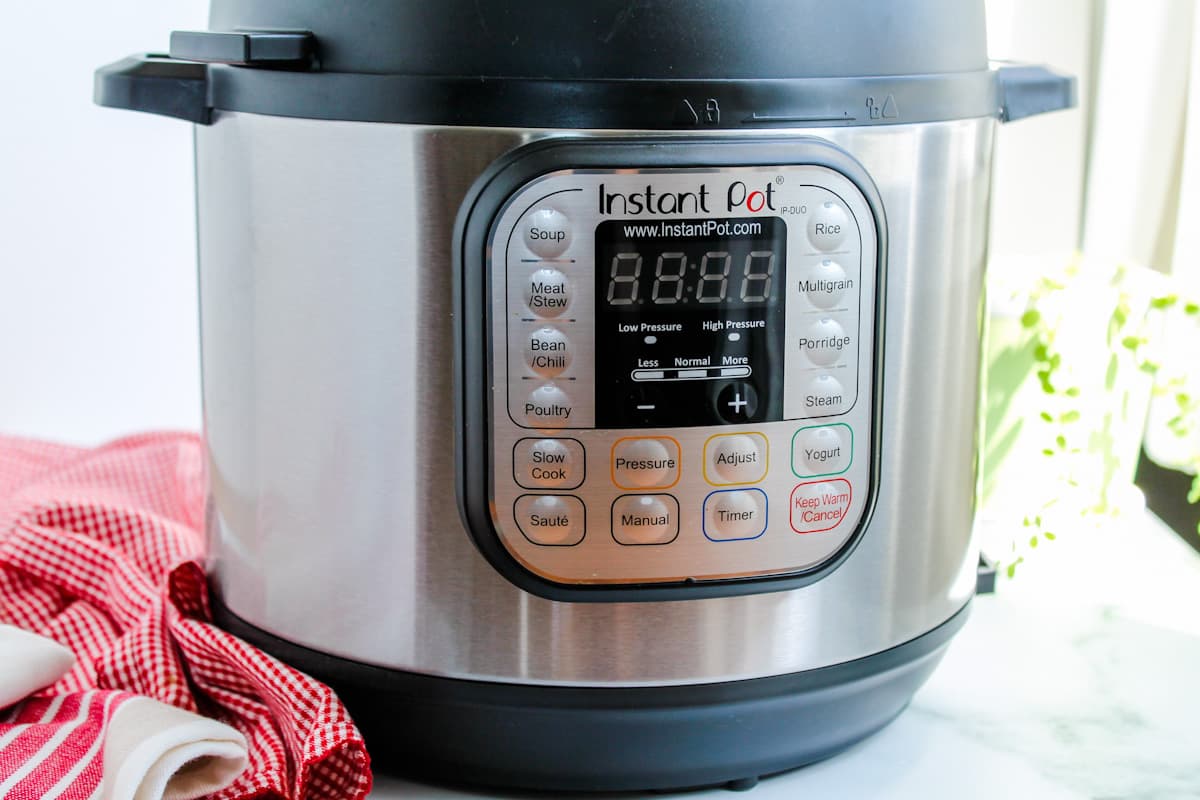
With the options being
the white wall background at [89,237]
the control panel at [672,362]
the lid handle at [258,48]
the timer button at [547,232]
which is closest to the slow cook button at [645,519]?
the control panel at [672,362]

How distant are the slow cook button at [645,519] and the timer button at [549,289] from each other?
0.08 m

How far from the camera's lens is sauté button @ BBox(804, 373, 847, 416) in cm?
54

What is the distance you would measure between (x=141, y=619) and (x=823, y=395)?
37 cm

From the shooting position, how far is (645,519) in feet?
1.75

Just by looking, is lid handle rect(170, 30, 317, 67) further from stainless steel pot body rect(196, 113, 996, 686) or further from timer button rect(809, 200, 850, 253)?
timer button rect(809, 200, 850, 253)

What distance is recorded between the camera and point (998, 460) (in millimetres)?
868

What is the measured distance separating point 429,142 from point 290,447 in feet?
0.48

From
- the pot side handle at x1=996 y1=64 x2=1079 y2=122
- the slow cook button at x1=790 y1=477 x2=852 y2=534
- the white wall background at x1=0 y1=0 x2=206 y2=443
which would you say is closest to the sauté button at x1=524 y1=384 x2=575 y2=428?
the slow cook button at x1=790 y1=477 x2=852 y2=534

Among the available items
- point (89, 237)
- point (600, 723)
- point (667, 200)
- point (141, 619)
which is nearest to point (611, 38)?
point (667, 200)

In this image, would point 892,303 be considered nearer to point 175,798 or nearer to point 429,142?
point 429,142

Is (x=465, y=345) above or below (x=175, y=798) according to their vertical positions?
above

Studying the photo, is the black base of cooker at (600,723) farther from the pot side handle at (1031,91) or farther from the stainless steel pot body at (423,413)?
the pot side handle at (1031,91)

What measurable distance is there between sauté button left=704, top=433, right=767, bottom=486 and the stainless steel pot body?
52 millimetres

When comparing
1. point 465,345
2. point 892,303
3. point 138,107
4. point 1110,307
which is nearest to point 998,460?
point 1110,307
